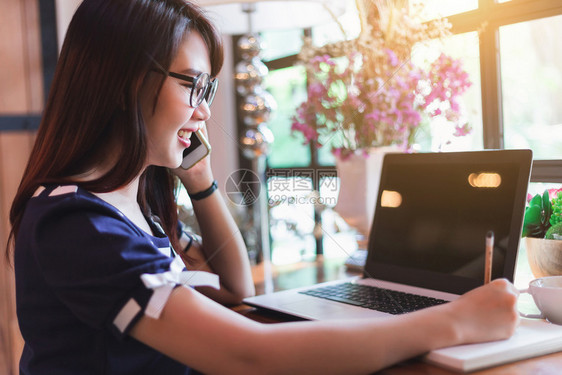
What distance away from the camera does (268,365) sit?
61 cm

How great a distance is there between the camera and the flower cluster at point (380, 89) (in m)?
1.26

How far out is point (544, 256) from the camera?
909 millimetres

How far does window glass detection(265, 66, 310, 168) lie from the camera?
94.9 inches

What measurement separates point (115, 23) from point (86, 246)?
1.09 ft

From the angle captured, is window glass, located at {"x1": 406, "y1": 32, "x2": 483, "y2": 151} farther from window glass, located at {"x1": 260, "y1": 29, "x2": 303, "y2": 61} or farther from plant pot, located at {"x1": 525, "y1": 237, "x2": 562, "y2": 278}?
window glass, located at {"x1": 260, "y1": 29, "x2": 303, "y2": 61}

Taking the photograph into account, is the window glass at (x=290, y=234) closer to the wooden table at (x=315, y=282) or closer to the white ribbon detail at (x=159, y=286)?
the wooden table at (x=315, y=282)

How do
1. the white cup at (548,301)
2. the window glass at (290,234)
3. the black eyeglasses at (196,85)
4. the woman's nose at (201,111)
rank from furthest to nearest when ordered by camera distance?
1. the window glass at (290,234)
2. the woman's nose at (201,111)
3. the black eyeglasses at (196,85)
4. the white cup at (548,301)

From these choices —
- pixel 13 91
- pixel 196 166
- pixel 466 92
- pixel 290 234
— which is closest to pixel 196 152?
pixel 196 166

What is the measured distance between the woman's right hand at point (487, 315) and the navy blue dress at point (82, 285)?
0.37 meters

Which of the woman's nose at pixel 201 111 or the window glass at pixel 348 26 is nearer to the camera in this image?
the woman's nose at pixel 201 111

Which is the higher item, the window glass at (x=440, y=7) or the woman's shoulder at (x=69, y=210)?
the window glass at (x=440, y=7)

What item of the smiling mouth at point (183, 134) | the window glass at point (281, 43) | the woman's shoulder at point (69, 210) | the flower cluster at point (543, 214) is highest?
the window glass at point (281, 43)

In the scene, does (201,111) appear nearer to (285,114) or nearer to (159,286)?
(159,286)


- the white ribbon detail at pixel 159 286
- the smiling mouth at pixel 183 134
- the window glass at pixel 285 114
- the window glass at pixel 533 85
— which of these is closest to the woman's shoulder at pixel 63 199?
the white ribbon detail at pixel 159 286
